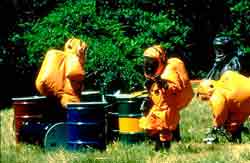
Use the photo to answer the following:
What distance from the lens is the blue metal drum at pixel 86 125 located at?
972cm

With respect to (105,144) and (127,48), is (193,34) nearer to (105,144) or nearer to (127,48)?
(127,48)

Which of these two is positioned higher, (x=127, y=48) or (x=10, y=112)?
(x=127, y=48)

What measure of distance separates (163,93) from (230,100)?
103 cm

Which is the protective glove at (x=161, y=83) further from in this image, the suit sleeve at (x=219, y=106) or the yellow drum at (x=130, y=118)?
the yellow drum at (x=130, y=118)

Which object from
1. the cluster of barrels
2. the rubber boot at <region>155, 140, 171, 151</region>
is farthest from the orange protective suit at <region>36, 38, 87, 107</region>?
the rubber boot at <region>155, 140, 171, 151</region>

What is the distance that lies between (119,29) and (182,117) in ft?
17.6

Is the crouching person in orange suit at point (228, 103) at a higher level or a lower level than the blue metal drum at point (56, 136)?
higher

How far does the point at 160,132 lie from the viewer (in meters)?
9.43

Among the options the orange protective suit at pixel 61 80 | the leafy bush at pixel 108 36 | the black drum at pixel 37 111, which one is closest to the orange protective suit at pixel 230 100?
the orange protective suit at pixel 61 80

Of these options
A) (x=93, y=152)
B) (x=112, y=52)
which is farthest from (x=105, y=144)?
(x=112, y=52)

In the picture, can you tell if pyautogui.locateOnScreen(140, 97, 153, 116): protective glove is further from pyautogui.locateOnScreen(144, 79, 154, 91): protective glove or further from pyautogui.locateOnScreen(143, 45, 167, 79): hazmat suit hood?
pyautogui.locateOnScreen(143, 45, 167, 79): hazmat suit hood

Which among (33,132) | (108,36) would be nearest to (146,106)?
(33,132)

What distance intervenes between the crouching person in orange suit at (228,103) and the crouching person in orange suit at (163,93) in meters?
0.56

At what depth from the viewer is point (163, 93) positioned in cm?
927
